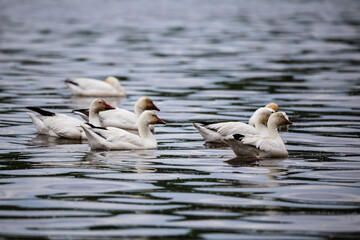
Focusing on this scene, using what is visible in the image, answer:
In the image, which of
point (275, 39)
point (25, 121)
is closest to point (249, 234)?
point (25, 121)

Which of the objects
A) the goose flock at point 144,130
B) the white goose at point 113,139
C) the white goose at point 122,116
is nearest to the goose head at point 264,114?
the goose flock at point 144,130

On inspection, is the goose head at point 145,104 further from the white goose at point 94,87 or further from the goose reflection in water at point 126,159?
the white goose at point 94,87

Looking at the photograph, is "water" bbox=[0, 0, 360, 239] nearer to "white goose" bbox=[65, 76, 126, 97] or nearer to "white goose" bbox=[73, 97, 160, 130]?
"white goose" bbox=[65, 76, 126, 97]

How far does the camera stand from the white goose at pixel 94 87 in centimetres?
2225

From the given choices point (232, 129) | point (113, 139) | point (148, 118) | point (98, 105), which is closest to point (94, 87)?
point (98, 105)

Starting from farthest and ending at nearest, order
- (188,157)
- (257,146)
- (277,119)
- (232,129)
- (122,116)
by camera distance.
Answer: (122,116) → (232,129) → (277,119) → (188,157) → (257,146)

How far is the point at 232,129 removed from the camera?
14.4 meters

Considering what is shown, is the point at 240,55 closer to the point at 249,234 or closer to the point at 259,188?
the point at 259,188

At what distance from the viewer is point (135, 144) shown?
13.8m

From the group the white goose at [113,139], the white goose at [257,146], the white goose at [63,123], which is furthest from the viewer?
the white goose at [63,123]

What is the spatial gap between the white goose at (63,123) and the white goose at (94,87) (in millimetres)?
6658

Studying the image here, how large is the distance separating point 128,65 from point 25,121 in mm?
14193

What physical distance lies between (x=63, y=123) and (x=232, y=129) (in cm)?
363

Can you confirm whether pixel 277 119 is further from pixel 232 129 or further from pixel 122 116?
pixel 122 116
